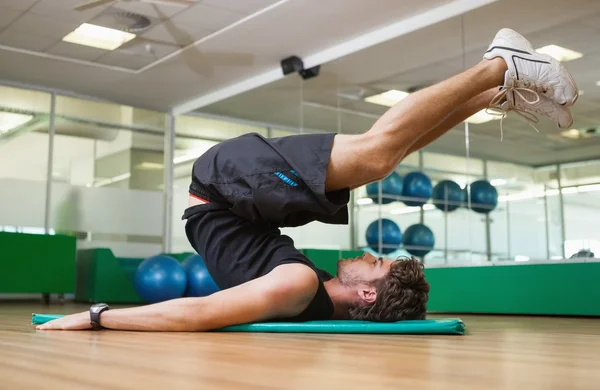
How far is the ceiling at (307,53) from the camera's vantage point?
5902 millimetres

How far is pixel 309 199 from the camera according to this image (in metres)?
2.63

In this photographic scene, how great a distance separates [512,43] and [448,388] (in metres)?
1.80

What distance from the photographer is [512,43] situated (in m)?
2.62

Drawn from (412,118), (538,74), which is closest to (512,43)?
(538,74)

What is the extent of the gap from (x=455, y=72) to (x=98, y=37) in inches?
150

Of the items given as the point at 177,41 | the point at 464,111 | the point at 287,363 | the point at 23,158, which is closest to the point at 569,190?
the point at 464,111

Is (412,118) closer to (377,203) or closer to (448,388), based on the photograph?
(448,388)

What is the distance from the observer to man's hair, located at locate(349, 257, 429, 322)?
274cm

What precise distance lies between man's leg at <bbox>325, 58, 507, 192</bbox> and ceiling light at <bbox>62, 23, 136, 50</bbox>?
210 inches

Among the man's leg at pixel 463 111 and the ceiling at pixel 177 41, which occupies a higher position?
the ceiling at pixel 177 41

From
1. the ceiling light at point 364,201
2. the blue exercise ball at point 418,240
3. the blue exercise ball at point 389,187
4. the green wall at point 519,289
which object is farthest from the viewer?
the ceiling light at point 364,201

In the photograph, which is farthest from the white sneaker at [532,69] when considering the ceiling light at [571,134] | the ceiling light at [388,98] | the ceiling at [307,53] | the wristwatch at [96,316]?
the ceiling light at [388,98]

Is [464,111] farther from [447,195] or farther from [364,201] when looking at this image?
[364,201]

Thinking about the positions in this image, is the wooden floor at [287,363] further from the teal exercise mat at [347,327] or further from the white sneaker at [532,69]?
the white sneaker at [532,69]
